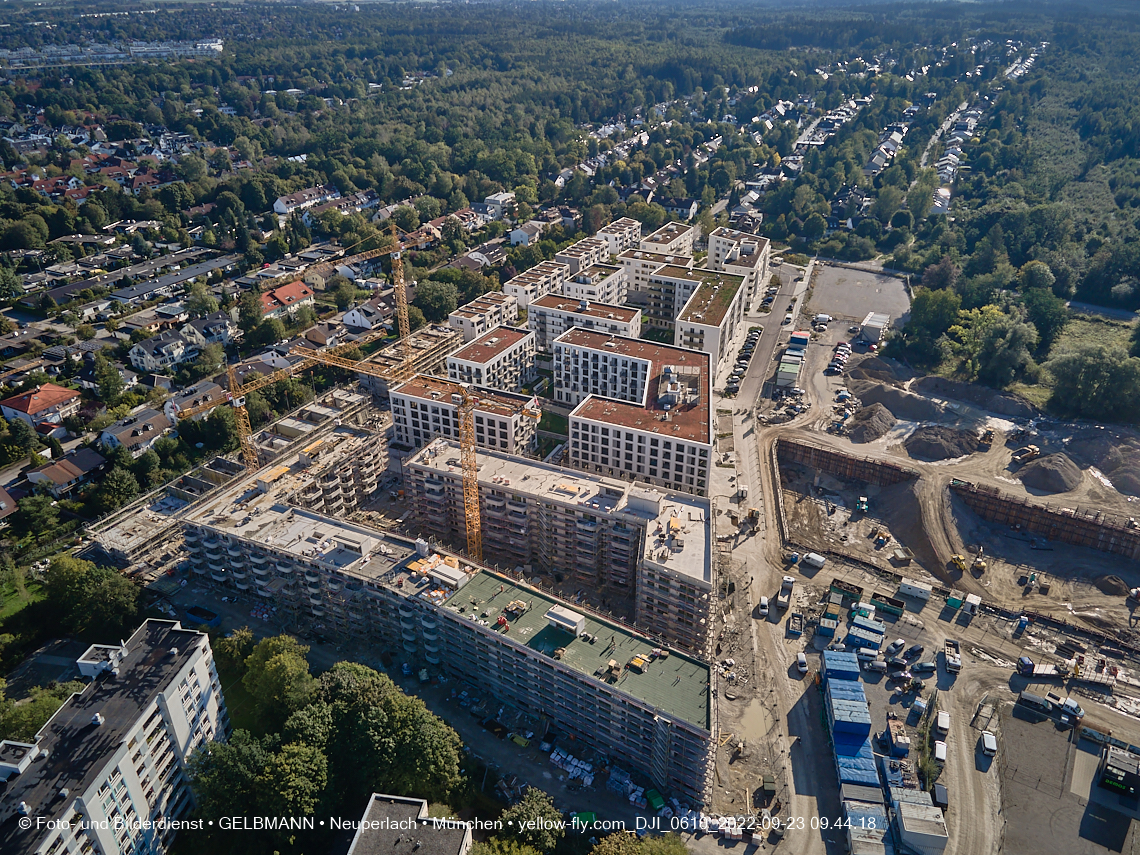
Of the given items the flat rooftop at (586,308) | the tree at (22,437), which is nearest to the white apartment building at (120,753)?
the tree at (22,437)

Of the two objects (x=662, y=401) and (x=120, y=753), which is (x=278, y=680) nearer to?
(x=120, y=753)

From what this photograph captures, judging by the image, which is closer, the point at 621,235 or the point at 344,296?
the point at 344,296

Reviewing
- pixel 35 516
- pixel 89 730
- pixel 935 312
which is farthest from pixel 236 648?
pixel 935 312

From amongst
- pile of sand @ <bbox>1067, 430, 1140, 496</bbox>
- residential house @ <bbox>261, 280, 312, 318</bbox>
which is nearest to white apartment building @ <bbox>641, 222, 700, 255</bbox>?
residential house @ <bbox>261, 280, 312, 318</bbox>

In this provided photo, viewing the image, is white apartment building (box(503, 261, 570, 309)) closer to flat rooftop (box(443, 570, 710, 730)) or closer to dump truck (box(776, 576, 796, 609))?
dump truck (box(776, 576, 796, 609))

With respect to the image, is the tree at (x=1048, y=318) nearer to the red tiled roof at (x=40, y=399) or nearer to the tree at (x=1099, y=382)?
the tree at (x=1099, y=382)

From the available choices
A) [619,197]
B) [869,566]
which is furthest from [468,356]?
[619,197]
